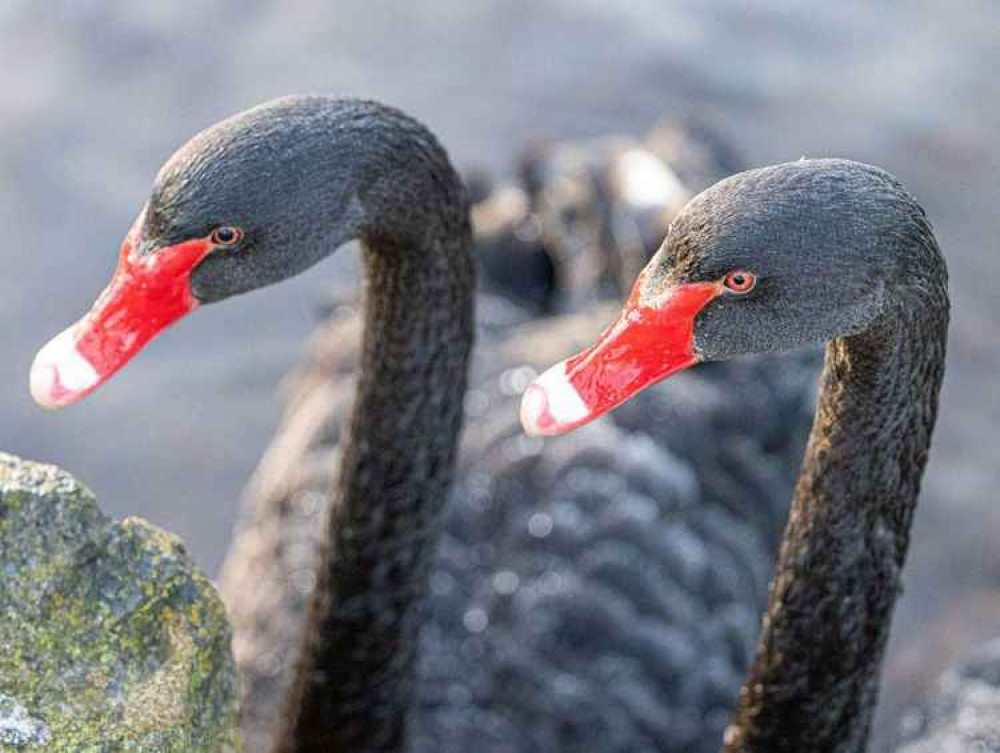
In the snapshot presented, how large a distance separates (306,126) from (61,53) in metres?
3.77

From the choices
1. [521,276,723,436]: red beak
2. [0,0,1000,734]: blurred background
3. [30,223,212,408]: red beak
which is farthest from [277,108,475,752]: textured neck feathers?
[0,0,1000,734]: blurred background

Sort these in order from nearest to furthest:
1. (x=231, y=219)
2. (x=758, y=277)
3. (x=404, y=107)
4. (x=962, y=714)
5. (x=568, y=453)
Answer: (x=758, y=277) < (x=231, y=219) < (x=962, y=714) < (x=568, y=453) < (x=404, y=107)

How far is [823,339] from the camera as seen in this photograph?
6.73 feet

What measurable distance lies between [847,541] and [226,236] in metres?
1.01

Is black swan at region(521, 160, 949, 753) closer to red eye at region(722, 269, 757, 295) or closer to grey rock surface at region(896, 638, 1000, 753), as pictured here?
red eye at region(722, 269, 757, 295)

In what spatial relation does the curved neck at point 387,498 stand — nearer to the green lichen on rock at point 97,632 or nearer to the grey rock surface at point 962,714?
the green lichen on rock at point 97,632

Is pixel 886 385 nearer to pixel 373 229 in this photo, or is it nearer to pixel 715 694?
pixel 373 229

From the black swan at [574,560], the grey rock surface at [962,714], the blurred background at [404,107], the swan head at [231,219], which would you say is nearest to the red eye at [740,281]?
the swan head at [231,219]

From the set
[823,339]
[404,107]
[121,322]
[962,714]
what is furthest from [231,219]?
[404,107]

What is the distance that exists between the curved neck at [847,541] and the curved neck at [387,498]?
683 mm

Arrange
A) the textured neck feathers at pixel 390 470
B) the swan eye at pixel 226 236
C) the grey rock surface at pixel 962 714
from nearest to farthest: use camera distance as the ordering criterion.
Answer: the swan eye at pixel 226 236, the textured neck feathers at pixel 390 470, the grey rock surface at pixel 962 714

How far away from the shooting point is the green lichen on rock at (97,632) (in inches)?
74.4

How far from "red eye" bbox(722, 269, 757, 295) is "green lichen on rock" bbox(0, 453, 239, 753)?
813 mm

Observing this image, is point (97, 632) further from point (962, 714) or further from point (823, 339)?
point (962, 714)
